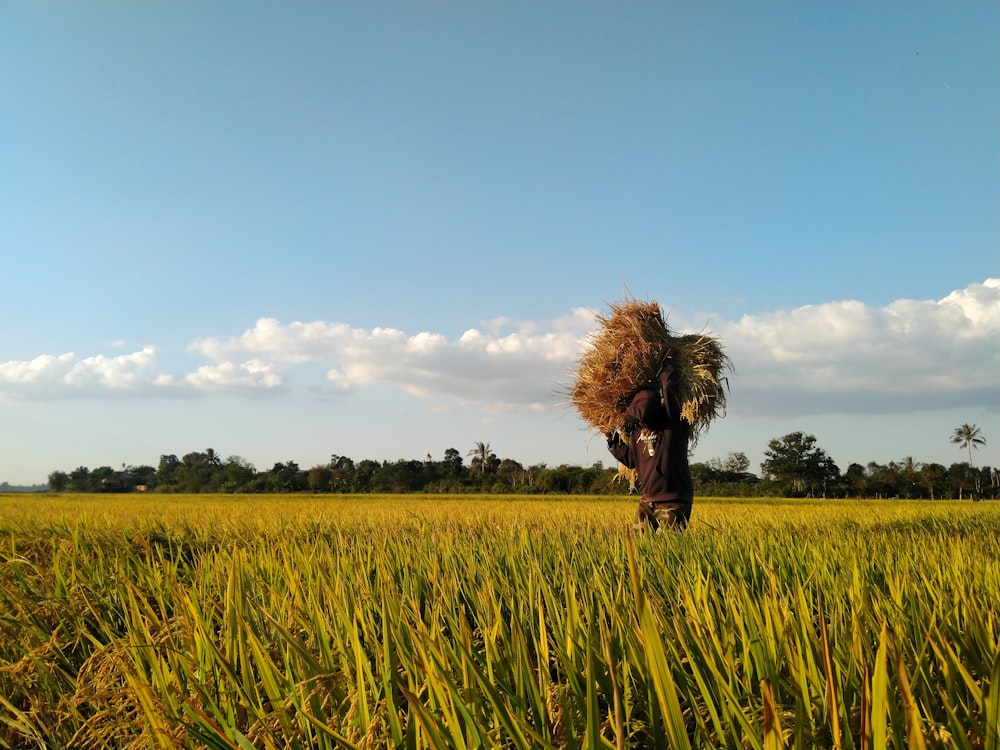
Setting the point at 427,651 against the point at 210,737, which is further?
the point at 427,651

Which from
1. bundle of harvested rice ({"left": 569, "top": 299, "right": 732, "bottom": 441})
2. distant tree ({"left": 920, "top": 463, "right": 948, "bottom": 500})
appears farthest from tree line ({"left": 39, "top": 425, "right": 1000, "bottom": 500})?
bundle of harvested rice ({"left": 569, "top": 299, "right": 732, "bottom": 441})

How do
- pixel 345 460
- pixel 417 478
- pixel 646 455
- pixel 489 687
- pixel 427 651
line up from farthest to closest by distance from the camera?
pixel 345 460 → pixel 417 478 → pixel 646 455 → pixel 427 651 → pixel 489 687

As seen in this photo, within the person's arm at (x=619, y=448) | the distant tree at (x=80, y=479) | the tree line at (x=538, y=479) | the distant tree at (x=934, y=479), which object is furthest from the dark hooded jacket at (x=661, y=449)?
the distant tree at (x=80, y=479)

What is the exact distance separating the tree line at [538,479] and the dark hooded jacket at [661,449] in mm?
34639

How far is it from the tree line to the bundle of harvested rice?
34.0 m

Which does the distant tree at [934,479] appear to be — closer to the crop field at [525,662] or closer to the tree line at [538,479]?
the tree line at [538,479]

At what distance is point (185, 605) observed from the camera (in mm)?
2000

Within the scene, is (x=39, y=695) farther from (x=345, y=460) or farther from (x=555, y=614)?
(x=345, y=460)

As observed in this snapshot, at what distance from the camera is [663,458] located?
470cm

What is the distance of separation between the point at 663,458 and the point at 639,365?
894 mm

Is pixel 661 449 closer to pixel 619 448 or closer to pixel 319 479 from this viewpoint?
pixel 619 448

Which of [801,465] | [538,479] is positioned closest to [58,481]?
[538,479]

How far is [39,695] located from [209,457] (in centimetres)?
10459

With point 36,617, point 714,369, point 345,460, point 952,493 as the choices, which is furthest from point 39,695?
point 952,493
